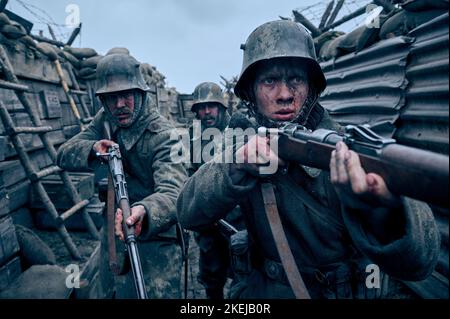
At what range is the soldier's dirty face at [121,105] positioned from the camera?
11.7 ft

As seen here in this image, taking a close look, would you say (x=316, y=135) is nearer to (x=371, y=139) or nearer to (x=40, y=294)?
(x=371, y=139)

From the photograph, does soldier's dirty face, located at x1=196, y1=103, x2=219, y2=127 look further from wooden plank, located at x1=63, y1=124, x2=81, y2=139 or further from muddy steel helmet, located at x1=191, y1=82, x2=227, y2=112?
wooden plank, located at x1=63, y1=124, x2=81, y2=139

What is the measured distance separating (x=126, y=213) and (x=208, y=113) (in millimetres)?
6179

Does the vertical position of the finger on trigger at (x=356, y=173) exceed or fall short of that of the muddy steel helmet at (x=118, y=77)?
it falls short

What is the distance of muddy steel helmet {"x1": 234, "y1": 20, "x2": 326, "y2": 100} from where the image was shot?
82.8 inches

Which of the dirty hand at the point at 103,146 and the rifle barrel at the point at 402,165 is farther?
the dirty hand at the point at 103,146

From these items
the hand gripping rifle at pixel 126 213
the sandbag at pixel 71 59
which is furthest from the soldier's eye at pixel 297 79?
the sandbag at pixel 71 59

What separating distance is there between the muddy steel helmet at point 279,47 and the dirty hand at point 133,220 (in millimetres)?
1433

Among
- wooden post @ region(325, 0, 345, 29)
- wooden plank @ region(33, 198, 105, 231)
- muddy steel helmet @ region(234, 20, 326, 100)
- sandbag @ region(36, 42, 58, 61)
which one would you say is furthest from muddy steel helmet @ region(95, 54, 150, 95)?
wooden post @ region(325, 0, 345, 29)

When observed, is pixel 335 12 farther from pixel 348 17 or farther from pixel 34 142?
pixel 34 142

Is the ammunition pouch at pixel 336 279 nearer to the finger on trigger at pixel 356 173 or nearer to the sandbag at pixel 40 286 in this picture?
the finger on trigger at pixel 356 173

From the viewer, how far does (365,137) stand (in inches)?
50.6
